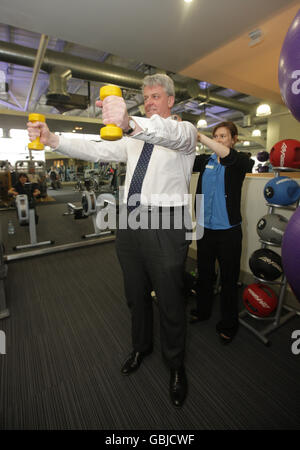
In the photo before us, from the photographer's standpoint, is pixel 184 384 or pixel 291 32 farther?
pixel 184 384

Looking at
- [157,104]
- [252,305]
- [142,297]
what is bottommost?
[252,305]

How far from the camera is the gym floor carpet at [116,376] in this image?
1.28m

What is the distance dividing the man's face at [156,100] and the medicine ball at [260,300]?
1583mm

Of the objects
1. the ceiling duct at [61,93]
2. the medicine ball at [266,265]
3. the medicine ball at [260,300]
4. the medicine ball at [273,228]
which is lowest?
the medicine ball at [260,300]

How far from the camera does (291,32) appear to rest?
803 mm

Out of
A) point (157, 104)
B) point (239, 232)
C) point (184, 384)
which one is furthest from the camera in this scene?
point (239, 232)

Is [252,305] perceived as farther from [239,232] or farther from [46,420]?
[46,420]

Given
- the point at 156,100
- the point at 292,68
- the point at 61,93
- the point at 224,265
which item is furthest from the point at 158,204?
the point at 61,93

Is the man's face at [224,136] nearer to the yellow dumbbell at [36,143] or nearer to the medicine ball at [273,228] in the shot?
the medicine ball at [273,228]

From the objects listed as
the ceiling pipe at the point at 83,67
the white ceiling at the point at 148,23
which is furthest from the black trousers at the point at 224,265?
the ceiling pipe at the point at 83,67

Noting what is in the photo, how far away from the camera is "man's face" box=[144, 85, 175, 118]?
3.60ft

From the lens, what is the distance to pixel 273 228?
71.1 inches
